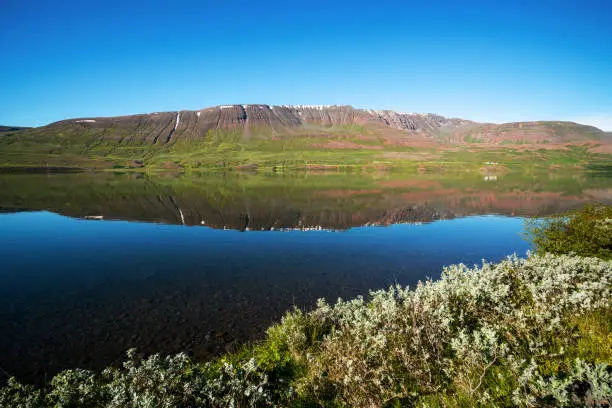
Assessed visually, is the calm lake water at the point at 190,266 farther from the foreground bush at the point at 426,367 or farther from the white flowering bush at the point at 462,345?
the white flowering bush at the point at 462,345

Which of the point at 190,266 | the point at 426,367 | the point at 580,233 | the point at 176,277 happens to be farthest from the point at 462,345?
the point at 190,266

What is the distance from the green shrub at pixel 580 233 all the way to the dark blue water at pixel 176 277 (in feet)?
23.7

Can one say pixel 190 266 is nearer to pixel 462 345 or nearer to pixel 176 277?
pixel 176 277

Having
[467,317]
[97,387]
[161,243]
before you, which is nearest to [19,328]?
[97,387]

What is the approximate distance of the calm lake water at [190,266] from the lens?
15.4 metres

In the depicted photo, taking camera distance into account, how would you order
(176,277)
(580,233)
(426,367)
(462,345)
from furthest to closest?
(176,277) → (580,233) → (426,367) → (462,345)

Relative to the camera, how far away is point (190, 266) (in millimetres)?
25484

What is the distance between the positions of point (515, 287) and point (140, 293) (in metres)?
19.9

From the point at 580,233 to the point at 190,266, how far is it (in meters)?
A: 25.3

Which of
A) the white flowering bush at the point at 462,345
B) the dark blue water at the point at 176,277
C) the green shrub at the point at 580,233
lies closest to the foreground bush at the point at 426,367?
the white flowering bush at the point at 462,345

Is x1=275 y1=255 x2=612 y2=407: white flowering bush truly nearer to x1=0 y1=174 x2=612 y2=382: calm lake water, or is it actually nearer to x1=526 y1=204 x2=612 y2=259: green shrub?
x1=526 y1=204 x2=612 y2=259: green shrub

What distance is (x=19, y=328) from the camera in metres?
15.9

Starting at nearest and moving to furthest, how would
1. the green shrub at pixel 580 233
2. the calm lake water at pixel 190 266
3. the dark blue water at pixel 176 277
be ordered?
the dark blue water at pixel 176 277, the calm lake water at pixel 190 266, the green shrub at pixel 580 233

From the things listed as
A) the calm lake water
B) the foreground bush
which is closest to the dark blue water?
the calm lake water
